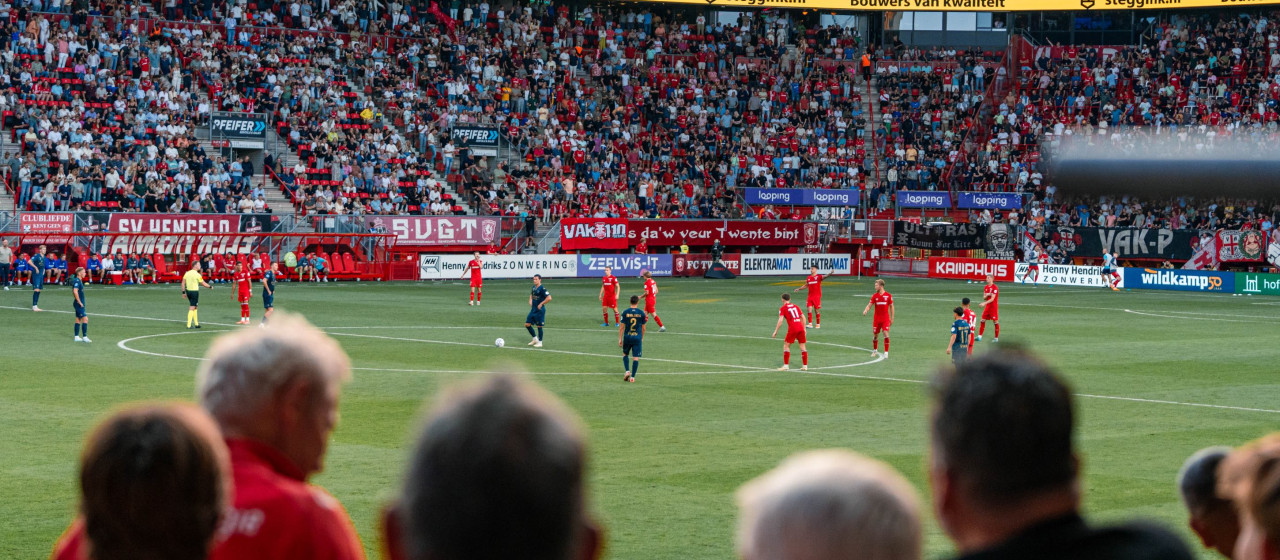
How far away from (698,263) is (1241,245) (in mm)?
23446

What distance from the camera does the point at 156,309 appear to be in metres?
39.9

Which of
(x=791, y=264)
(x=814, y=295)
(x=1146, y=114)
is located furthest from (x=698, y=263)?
(x=814, y=295)

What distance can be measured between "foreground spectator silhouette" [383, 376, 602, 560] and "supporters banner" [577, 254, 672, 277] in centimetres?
5884

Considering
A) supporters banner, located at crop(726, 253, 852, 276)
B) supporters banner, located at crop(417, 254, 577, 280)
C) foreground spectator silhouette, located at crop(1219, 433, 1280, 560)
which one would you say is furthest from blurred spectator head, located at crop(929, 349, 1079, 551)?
supporters banner, located at crop(726, 253, 852, 276)

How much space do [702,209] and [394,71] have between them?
1585 centimetres

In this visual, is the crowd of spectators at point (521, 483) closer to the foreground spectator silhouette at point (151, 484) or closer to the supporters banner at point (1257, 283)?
the foreground spectator silhouette at point (151, 484)

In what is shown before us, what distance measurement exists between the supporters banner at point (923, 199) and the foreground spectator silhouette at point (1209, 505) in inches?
2656

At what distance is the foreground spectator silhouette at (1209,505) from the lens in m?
4.31

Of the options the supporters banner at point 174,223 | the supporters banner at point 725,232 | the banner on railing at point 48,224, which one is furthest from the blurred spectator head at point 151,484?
the supporters banner at point 725,232

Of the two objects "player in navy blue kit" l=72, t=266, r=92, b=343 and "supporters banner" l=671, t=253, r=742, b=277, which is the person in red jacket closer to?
"player in navy blue kit" l=72, t=266, r=92, b=343

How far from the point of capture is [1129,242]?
63.6 metres

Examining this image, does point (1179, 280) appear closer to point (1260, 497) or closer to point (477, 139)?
point (477, 139)

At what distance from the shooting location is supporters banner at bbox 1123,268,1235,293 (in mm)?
56656

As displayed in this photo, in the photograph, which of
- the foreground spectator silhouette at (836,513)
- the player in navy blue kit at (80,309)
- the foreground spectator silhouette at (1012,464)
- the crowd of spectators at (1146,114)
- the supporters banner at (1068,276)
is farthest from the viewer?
the crowd of spectators at (1146,114)
